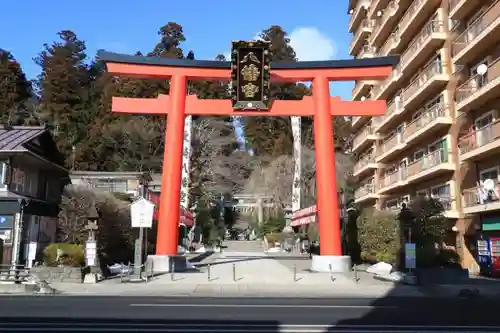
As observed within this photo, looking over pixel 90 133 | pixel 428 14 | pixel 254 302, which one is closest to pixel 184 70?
pixel 254 302

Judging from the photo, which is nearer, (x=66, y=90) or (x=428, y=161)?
(x=428, y=161)

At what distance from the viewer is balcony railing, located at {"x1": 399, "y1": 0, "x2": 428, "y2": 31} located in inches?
1412

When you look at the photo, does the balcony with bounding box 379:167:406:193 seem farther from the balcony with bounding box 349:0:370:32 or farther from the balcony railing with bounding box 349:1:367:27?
the balcony railing with bounding box 349:1:367:27

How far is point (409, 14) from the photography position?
37406 millimetres

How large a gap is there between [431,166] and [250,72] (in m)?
14.8

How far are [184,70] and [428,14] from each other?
20.0m

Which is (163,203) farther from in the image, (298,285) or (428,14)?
(428,14)

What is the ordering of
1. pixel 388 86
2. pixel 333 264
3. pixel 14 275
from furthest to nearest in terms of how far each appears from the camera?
pixel 388 86 < pixel 333 264 < pixel 14 275

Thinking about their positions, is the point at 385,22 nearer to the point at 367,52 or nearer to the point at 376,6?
the point at 376,6

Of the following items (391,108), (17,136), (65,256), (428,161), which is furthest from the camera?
(391,108)

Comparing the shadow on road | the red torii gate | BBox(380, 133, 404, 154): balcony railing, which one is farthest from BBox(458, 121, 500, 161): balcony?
the shadow on road

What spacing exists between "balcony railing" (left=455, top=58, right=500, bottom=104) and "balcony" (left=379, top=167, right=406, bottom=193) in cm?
888

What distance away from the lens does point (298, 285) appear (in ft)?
63.5

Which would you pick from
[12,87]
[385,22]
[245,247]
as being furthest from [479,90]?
[12,87]
